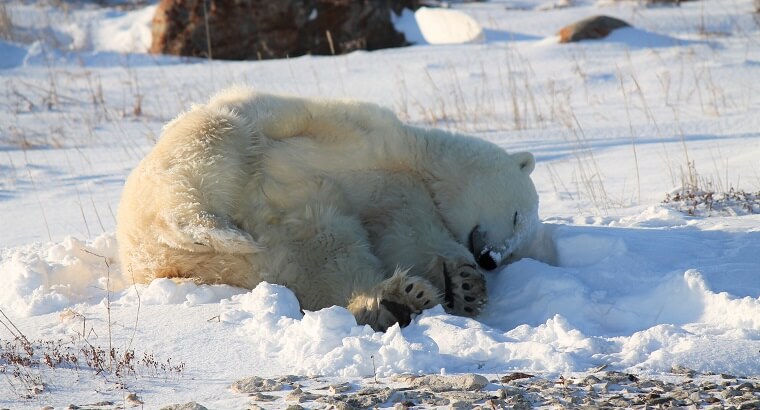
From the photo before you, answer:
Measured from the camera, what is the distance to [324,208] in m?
4.28

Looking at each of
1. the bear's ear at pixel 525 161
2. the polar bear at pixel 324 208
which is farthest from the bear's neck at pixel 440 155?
the bear's ear at pixel 525 161

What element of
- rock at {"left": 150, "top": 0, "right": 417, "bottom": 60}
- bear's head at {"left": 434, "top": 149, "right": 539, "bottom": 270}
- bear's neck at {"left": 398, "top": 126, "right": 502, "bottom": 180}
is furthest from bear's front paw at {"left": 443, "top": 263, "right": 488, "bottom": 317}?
rock at {"left": 150, "top": 0, "right": 417, "bottom": 60}

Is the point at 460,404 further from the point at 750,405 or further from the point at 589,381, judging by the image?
the point at 750,405

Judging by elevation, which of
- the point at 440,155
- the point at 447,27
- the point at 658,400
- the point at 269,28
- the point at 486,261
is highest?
the point at 440,155

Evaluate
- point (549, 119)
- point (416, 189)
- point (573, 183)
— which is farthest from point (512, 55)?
point (416, 189)

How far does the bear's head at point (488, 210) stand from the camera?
4.84 m

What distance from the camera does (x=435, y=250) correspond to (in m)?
4.57

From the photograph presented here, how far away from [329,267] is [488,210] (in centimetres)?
113

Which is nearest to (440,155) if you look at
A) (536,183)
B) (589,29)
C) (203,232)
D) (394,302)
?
(394,302)

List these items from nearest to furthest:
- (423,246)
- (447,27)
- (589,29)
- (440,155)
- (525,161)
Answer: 1. (423,246)
2. (440,155)
3. (525,161)
4. (589,29)
5. (447,27)

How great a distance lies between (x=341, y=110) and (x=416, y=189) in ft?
1.95

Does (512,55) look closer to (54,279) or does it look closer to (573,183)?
(573,183)

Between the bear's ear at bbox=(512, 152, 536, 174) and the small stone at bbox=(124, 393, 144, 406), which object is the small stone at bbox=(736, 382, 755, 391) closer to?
the small stone at bbox=(124, 393, 144, 406)

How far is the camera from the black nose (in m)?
4.70
